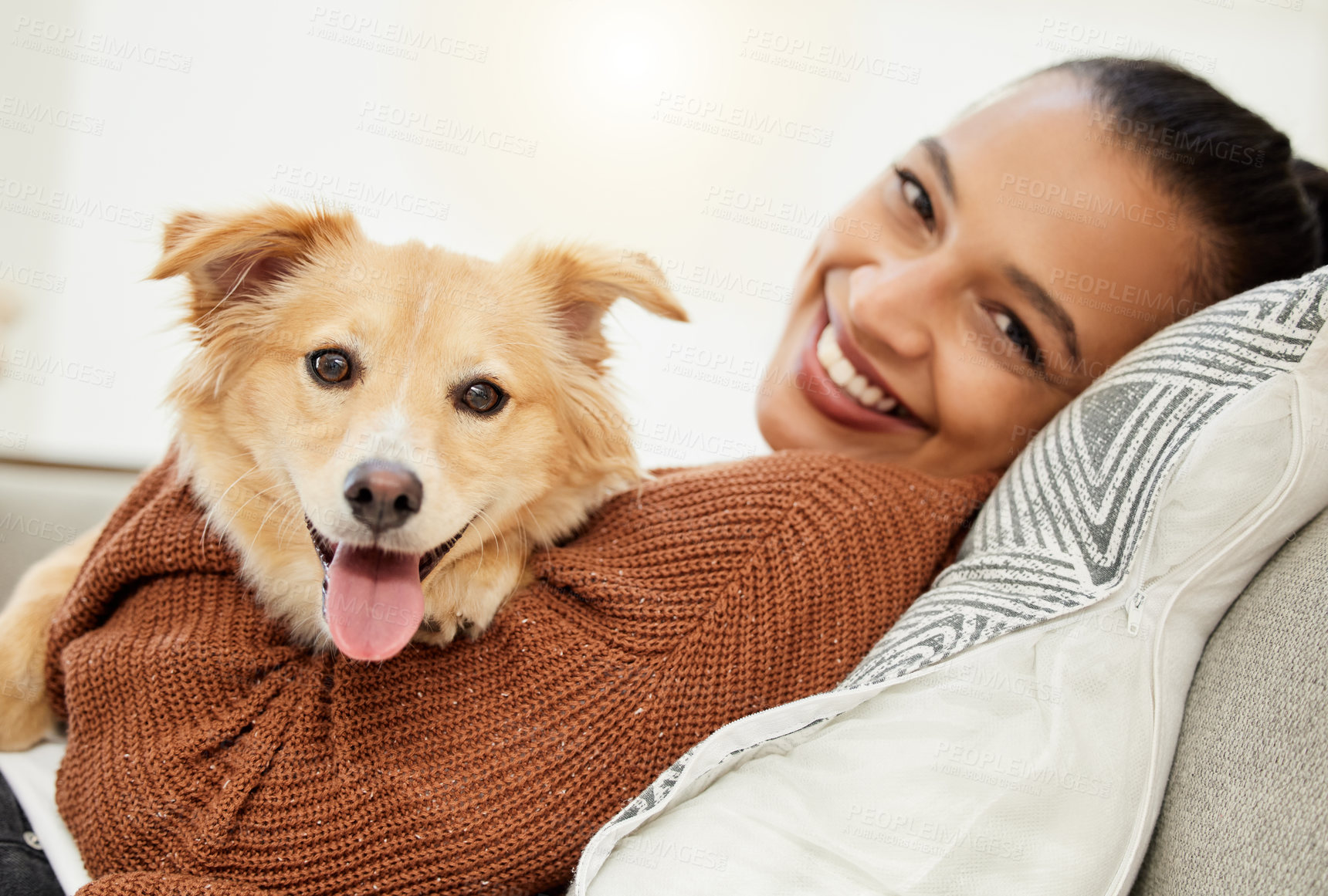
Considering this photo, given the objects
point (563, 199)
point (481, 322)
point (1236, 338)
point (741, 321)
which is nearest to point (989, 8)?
point (741, 321)

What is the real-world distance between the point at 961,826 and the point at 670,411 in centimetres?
234

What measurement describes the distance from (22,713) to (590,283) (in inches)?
53.2

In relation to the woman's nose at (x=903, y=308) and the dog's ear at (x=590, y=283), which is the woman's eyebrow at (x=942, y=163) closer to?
the woman's nose at (x=903, y=308)

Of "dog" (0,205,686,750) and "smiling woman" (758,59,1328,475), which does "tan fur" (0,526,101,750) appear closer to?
"dog" (0,205,686,750)

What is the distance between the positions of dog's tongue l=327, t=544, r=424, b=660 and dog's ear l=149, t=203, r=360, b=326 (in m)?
0.56

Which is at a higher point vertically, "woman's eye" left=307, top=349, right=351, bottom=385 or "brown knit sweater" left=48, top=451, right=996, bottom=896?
Answer: "woman's eye" left=307, top=349, right=351, bottom=385

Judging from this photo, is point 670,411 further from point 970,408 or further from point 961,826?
point 961,826

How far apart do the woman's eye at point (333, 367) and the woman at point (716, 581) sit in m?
0.40

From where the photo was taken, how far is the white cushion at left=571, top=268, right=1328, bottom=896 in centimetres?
114

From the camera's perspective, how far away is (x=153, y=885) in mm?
1214

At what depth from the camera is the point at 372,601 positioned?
1.36 meters

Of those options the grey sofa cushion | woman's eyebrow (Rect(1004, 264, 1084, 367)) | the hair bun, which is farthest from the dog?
the hair bun

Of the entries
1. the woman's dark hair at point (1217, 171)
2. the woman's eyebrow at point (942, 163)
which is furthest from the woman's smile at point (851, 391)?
the woman's dark hair at point (1217, 171)

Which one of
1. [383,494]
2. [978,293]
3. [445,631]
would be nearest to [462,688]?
[445,631]
